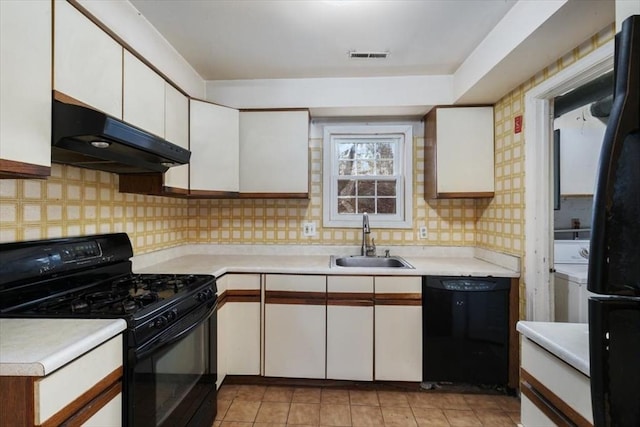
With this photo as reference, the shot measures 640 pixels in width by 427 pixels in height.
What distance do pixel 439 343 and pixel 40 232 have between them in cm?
238

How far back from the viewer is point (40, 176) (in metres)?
1.10

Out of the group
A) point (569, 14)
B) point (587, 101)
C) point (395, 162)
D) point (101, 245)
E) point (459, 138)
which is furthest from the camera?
point (395, 162)

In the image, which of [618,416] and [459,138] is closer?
[618,416]

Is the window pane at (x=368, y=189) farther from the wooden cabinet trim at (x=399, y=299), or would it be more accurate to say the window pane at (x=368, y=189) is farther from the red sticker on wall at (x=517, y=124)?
the red sticker on wall at (x=517, y=124)

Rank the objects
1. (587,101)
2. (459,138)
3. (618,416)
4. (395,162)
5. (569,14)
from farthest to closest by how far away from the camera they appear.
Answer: (395,162) → (459,138) → (587,101) → (569,14) → (618,416)

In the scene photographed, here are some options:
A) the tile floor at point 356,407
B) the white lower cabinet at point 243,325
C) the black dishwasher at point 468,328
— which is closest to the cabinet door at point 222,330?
the white lower cabinet at point 243,325

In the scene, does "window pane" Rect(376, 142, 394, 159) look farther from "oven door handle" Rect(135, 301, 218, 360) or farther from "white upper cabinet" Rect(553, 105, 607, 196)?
"oven door handle" Rect(135, 301, 218, 360)

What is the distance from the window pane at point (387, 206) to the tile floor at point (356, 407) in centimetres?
145

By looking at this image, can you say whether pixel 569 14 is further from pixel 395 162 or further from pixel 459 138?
pixel 395 162

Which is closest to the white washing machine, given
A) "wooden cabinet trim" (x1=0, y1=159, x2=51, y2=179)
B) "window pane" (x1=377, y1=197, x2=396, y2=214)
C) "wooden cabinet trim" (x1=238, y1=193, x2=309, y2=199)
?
"window pane" (x1=377, y1=197, x2=396, y2=214)

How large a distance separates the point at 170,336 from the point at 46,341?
463mm

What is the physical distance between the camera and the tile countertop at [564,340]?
0.90 meters

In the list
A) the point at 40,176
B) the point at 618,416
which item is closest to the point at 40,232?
the point at 40,176

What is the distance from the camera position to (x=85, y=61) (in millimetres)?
1321
